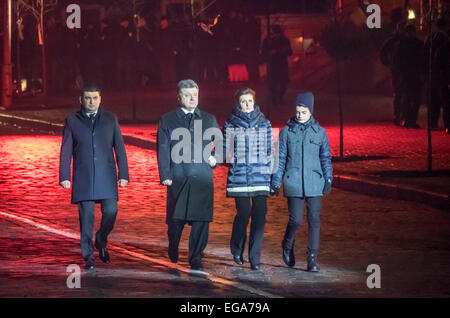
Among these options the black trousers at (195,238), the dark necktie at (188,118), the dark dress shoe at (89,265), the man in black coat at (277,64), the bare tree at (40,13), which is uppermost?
the bare tree at (40,13)

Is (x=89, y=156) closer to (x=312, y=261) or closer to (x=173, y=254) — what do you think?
(x=173, y=254)

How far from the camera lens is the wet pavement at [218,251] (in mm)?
9117

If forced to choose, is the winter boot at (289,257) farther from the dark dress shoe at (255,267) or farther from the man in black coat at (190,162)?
the man in black coat at (190,162)

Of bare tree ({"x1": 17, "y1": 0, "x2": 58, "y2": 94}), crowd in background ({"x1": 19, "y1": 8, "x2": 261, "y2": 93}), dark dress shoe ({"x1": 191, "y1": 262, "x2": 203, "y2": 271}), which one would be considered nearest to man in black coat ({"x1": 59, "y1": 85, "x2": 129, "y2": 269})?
dark dress shoe ({"x1": 191, "y1": 262, "x2": 203, "y2": 271})

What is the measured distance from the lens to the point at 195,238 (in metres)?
10.2

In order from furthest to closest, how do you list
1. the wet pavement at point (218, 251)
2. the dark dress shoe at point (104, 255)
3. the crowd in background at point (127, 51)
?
the crowd in background at point (127, 51) → the dark dress shoe at point (104, 255) → the wet pavement at point (218, 251)

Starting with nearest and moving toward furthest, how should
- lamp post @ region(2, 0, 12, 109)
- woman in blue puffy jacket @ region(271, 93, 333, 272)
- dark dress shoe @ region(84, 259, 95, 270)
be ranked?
dark dress shoe @ region(84, 259, 95, 270) → woman in blue puffy jacket @ region(271, 93, 333, 272) → lamp post @ region(2, 0, 12, 109)

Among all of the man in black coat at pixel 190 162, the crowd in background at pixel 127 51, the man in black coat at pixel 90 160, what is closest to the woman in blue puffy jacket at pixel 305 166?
the man in black coat at pixel 190 162

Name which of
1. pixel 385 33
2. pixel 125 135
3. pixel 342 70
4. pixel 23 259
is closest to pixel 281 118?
pixel 125 135

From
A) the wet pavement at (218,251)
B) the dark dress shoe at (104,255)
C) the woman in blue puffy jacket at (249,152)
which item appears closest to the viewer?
the wet pavement at (218,251)

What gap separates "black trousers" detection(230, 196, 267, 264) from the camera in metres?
10.2

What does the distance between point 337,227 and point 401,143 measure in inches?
341

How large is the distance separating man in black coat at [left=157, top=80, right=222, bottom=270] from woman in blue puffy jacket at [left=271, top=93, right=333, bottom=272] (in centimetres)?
56

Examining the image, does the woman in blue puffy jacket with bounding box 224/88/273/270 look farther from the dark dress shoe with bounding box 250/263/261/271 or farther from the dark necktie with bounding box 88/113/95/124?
the dark necktie with bounding box 88/113/95/124
